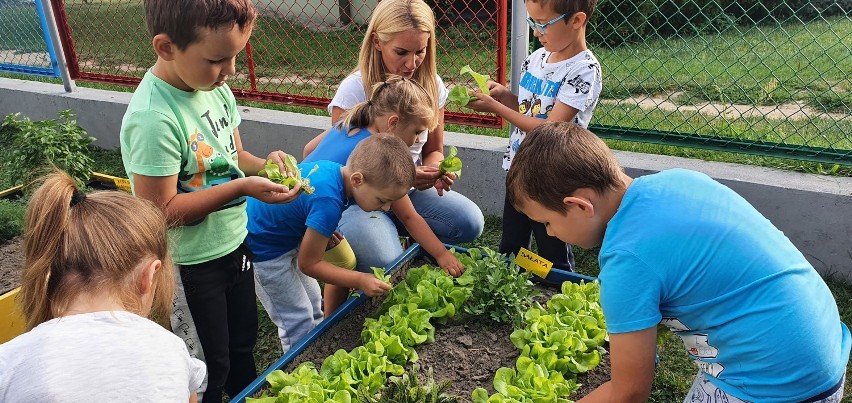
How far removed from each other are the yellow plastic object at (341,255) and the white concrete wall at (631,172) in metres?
1.51

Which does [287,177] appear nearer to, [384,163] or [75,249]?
[384,163]

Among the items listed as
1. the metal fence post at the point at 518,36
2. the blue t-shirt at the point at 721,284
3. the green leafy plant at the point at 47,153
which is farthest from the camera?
the green leafy plant at the point at 47,153

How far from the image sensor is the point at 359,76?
9.96 feet

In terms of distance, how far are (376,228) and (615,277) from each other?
1.51m

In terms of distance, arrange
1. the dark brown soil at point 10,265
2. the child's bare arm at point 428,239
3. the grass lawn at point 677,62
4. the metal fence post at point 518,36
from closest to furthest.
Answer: the child's bare arm at point 428,239 < the dark brown soil at point 10,265 < the metal fence post at point 518,36 < the grass lawn at point 677,62

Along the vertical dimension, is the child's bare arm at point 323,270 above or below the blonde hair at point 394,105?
below

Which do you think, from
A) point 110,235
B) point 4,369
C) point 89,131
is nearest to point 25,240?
point 110,235

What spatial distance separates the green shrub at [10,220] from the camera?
11.8 feet

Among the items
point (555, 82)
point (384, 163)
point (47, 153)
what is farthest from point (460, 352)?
point (47, 153)

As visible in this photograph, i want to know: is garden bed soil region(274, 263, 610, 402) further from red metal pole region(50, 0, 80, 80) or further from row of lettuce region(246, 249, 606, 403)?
red metal pole region(50, 0, 80, 80)

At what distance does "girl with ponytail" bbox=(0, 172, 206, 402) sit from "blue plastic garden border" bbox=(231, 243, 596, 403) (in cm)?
73

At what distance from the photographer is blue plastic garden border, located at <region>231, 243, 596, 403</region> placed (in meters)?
2.15

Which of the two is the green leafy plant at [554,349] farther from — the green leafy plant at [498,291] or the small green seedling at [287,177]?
the small green seedling at [287,177]

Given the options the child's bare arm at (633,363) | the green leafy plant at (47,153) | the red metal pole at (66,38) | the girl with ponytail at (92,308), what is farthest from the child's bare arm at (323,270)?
the red metal pole at (66,38)
